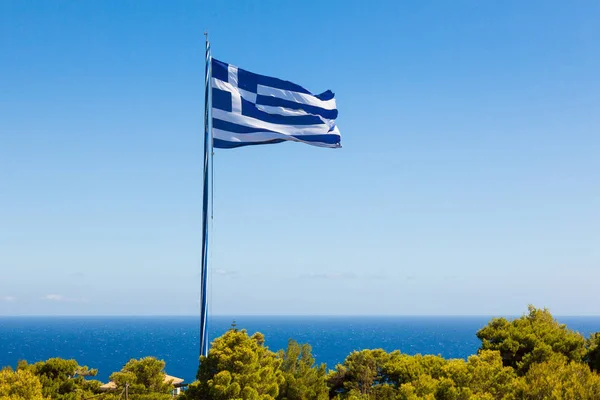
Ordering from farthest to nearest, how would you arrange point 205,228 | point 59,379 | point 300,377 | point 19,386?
point 300,377 < point 59,379 < point 19,386 < point 205,228

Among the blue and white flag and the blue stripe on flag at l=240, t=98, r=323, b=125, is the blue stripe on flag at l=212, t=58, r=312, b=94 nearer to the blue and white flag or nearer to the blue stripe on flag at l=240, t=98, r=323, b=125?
the blue and white flag

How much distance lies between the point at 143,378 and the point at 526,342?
2672 cm

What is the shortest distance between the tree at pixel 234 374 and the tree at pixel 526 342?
20438mm

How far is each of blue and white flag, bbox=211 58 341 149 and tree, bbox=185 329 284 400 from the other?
1142cm

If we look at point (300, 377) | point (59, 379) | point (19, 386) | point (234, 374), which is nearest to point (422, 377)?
point (300, 377)

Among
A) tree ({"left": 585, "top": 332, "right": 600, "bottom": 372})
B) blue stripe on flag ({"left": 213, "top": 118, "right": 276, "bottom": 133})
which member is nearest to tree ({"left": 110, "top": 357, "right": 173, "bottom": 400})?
blue stripe on flag ({"left": 213, "top": 118, "right": 276, "bottom": 133})

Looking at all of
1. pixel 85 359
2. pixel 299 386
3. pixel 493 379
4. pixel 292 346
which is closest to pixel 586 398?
pixel 493 379

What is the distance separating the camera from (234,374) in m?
27.7

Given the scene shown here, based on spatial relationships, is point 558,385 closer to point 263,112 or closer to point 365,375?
point 365,375

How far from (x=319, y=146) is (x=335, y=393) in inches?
1052

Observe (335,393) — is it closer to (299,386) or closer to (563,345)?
(299,386)

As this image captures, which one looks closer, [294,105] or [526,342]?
[294,105]

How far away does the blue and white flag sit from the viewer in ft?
69.3

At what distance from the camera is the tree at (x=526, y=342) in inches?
1575
